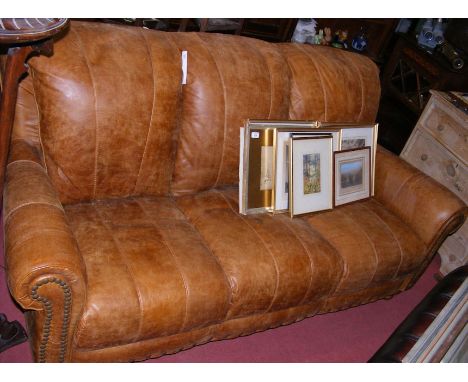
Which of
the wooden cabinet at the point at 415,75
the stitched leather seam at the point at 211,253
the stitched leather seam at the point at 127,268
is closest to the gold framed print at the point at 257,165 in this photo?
the stitched leather seam at the point at 211,253

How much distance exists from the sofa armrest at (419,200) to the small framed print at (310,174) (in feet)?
1.29

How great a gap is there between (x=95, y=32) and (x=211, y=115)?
0.55 m

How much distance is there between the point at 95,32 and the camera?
166 cm

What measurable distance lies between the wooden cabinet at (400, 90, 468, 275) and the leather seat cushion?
0.61 m

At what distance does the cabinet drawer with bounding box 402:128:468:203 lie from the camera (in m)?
2.57

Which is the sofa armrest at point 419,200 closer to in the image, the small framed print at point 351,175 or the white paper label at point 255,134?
the small framed print at point 351,175

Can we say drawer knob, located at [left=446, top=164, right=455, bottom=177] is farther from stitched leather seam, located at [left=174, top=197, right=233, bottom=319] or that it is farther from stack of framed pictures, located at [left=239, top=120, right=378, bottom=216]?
stitched leather seam, located at [left=174, top=197, right=233, bottom=319]

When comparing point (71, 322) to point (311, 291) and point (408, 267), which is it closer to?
point (311, 291)

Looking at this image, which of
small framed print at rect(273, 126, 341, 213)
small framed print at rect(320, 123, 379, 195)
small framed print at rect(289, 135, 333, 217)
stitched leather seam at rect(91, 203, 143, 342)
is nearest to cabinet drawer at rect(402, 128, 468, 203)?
small framed print at rect(320, 123, 379, 195)

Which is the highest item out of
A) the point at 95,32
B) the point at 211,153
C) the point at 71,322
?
the point at 95,32

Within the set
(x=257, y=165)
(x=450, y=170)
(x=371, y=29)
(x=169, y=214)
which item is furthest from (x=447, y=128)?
(x=169, y=214)

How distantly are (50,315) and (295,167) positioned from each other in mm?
1165
